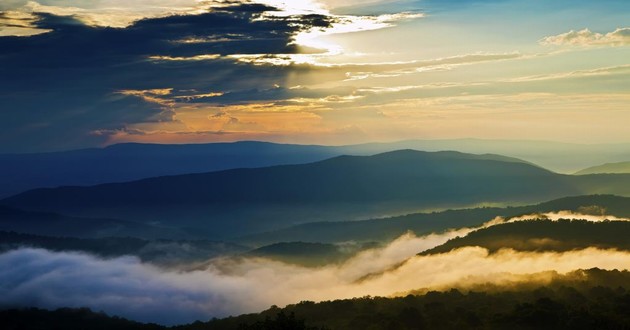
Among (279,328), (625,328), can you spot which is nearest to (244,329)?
(279,328)

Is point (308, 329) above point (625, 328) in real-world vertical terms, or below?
above

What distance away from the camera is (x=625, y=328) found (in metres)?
193

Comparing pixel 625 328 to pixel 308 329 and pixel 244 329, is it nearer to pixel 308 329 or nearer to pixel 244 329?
pixel 308 329

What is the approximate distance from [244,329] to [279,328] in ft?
19.9

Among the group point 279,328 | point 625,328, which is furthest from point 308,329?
point 625,328

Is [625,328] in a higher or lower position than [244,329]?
lower

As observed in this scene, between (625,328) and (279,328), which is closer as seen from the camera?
(279,328)

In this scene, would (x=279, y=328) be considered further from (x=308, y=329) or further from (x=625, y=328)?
(x=625, y=328)

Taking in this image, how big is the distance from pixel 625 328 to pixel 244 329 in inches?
4934

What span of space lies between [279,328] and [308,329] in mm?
7522

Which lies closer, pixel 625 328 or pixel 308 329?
pixel 308 329

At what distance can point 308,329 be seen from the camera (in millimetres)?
124688

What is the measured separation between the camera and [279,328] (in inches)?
4695
